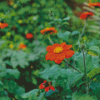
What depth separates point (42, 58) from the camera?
6.30 feet

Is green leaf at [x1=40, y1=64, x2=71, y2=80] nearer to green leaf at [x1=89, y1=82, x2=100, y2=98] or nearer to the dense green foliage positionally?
the dense green foliage

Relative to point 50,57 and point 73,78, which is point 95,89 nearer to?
point 73,78

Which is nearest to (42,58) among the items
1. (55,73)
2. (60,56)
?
(55,73)

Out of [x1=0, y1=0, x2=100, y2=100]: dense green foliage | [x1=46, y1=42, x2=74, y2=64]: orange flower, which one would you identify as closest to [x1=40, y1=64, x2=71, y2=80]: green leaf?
[x1=0, y1=0, x2=100, y2=100]: dense green foliage

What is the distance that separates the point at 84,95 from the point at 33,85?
117 centimetres

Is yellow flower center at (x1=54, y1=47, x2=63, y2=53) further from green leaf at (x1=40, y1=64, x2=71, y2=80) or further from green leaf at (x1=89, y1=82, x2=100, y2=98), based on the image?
green leaf at (x1=89, y1=82, x2=100, y2=98)

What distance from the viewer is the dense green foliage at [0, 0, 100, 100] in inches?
32.1

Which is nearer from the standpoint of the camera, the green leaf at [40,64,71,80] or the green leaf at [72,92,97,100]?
the green leaf at [72,92,97,100]

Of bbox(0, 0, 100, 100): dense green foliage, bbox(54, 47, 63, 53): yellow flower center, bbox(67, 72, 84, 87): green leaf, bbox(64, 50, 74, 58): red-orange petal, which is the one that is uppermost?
bbox(64, 50, 74, 58): red-orange petal

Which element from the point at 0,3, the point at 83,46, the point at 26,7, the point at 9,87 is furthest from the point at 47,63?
the point at 0,3

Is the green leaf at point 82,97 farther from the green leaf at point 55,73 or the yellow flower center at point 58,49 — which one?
the yellow flower center at point 58,49

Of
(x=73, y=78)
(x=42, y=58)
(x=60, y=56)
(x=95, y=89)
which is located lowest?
(x=42, y=58)

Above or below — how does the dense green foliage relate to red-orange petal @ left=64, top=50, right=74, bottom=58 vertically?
below

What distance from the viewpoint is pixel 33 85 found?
1855 millimetres
